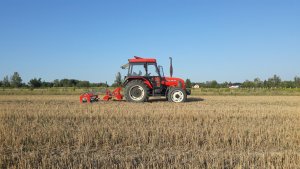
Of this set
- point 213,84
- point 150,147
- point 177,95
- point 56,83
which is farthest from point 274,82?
point 150,147

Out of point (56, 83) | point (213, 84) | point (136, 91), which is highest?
point (56, 83)

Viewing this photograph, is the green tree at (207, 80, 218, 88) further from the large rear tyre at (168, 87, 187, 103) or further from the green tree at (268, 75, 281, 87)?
the large rear tyre at (168, 87, 187, 103)

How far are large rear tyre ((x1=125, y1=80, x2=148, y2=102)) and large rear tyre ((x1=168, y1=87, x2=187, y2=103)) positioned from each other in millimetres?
1218

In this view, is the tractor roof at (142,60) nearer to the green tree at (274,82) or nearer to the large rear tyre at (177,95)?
the large rear tyre at (177,95)

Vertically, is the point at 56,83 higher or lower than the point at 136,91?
higher

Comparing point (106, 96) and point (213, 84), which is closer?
point (106, 96)

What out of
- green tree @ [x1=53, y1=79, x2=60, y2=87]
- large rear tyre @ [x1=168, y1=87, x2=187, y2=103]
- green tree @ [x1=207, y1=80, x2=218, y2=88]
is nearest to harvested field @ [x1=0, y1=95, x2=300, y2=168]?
large rear tyre @ [x1=168, y1=87, x2=187, y2=103]

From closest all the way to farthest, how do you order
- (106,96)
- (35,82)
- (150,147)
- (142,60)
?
(150,147)
(142,60)
(106,96)
(35,82)

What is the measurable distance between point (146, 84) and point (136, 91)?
589mm

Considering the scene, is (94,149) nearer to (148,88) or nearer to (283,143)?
(283,143)

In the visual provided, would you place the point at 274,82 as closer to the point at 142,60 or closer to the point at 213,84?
the point at 213,84

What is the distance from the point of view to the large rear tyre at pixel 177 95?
15297 mm

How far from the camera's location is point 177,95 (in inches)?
606

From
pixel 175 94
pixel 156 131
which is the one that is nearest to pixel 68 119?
pixel 156 131
